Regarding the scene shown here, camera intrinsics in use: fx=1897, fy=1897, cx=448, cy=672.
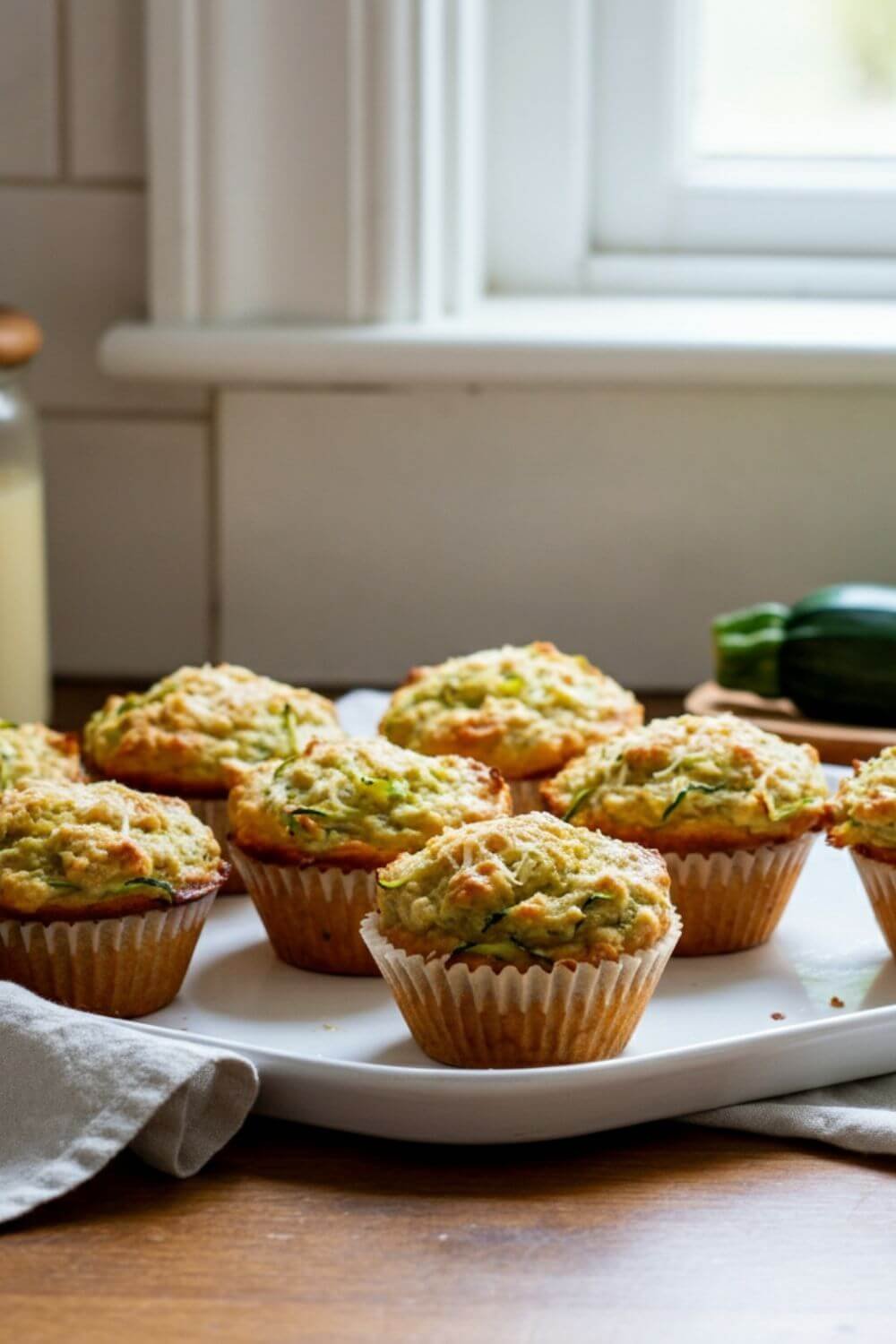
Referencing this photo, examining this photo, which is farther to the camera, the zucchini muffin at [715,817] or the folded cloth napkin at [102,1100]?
the zucchini muffin at [715,817]

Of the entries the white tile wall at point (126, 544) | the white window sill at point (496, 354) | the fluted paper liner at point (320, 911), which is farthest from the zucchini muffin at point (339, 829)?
the white tile wall at point (126, 544)

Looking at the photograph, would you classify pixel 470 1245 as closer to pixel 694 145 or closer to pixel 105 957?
pixel 105 957

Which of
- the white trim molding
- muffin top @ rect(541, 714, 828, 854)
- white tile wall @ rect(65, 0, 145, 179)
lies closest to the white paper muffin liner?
muffin top @ rect(541, 714, 828, 854)

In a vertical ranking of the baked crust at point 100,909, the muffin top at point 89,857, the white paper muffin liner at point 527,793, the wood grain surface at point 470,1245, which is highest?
the muffin top at point 89,857

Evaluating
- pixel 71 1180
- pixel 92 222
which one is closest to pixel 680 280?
pixel 92 222

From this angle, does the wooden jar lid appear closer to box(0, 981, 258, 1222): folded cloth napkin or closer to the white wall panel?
the white wall panel

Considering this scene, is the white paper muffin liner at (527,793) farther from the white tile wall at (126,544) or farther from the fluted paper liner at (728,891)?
the white tile wall at (126,544)
